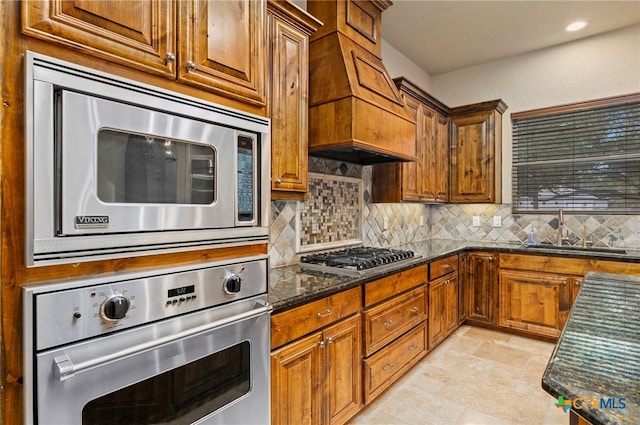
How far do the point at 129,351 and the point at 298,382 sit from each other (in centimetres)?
89

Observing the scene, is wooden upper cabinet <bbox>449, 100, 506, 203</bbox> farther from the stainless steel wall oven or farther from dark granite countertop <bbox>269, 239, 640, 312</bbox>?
the stainless steel wall oven

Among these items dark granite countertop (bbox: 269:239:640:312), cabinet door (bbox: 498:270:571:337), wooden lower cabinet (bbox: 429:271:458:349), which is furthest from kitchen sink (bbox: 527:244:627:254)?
wooden lower cabinet (bbox: 429:271:458:349)

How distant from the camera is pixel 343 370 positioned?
1.93m

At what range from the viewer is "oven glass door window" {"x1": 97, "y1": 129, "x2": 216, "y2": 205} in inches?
38.9

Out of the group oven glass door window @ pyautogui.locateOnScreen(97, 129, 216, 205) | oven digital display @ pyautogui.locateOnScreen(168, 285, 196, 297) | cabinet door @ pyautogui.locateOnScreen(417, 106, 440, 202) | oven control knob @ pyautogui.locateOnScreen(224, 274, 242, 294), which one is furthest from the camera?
cabinet door @ pyautogui.locateOnScreen(417, 106, 440, 202)

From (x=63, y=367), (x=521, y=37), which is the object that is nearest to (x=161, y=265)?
(x=63, y=367)

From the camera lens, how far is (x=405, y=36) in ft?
11.4

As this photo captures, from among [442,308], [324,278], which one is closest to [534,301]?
[442,308]

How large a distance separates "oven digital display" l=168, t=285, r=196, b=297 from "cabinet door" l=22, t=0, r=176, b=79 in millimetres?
705

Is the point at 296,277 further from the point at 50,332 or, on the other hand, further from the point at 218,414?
the point at 50,332

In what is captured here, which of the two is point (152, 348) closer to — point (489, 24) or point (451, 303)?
point (451, 303)

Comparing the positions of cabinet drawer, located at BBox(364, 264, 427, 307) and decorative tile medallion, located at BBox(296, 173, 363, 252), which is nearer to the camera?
cabinet drawer, located at BBox(364, 264, 427, 307)

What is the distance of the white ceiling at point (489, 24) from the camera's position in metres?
2.95

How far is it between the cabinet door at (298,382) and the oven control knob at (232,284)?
399 mm
